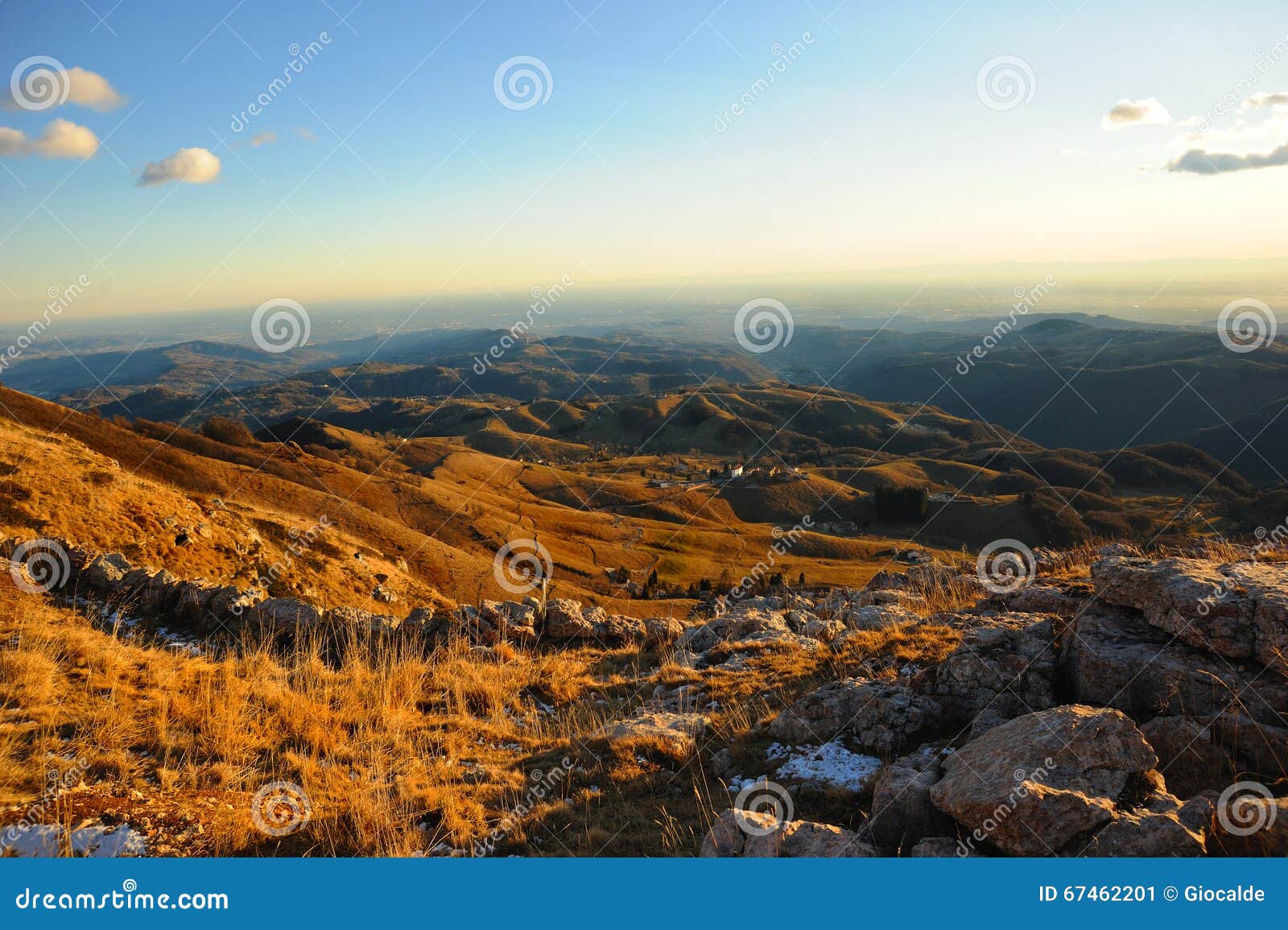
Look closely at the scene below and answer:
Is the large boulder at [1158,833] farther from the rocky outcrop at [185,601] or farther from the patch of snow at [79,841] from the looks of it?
the rocky outcrop at [185,601]

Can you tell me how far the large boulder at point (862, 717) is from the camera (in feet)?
18.5

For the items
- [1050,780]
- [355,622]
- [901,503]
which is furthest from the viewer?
[901,503]

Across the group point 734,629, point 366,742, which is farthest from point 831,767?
point 734,629

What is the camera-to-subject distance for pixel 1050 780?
12.6ft

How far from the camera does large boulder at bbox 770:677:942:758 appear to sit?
18.5 ft

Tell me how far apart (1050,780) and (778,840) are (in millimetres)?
1736

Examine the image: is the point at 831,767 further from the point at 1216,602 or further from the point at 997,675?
the point at 1216,602

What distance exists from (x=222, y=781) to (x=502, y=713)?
302cm

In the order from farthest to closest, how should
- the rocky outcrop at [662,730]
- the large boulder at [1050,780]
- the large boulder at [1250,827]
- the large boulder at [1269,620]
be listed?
the rocky outcrop at [662,730], the large boulder at [1269,620], the large boulder at [1050,780], the large boulder at [1250,827]

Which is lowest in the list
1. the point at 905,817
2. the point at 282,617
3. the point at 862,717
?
the point at 905,817

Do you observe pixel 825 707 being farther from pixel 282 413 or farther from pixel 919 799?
pixel 282 413

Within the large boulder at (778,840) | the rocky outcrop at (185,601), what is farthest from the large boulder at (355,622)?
the large boulder at (778,840)

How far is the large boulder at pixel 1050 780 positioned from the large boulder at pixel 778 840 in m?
0.71

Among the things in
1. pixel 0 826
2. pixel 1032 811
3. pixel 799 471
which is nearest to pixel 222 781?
pixel 0 826
